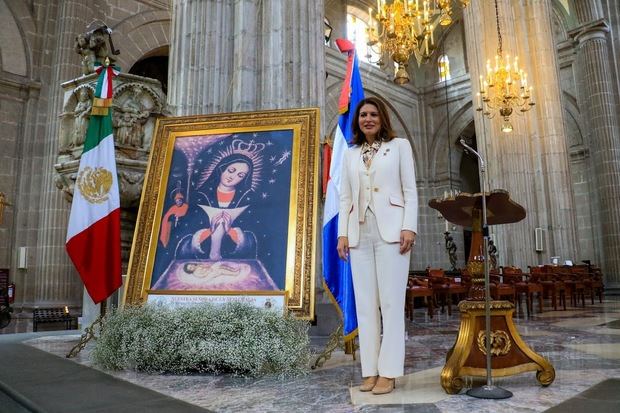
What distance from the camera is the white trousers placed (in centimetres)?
260

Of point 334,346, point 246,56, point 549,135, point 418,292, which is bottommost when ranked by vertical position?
point 334,346

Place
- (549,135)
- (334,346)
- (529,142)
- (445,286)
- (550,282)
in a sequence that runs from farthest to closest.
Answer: (529,142) < (549,135) < (550,282) < (445,286) < (334,346)

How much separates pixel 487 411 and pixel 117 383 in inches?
79.9

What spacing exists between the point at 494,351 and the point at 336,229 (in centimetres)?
158

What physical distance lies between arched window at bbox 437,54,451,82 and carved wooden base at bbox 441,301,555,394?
22489 millimetres

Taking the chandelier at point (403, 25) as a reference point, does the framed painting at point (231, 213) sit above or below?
below

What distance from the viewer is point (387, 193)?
269 cm

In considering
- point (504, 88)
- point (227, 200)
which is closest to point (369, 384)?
point (227, 200)

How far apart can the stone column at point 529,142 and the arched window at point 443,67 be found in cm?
999

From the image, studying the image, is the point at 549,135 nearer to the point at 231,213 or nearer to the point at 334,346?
the point at 231,213

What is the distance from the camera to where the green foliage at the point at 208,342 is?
10.3ft

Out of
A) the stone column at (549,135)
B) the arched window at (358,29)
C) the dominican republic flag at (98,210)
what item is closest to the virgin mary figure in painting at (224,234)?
the dominican republic flag at (98,210)

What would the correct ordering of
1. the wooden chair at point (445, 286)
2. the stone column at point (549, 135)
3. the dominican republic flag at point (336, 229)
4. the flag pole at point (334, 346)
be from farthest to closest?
the stone column at point (549, 135) → the wooden chair at point (445, 286) → the dominican republic flag at point (336, 229) → the flag pole at point (334, 346)

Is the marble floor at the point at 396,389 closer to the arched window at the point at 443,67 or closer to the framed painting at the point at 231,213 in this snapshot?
the framed painting at the point at 231,213
